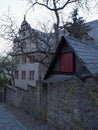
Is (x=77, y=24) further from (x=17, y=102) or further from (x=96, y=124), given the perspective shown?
(x=96, y=124)

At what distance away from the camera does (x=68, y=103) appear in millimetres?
8562

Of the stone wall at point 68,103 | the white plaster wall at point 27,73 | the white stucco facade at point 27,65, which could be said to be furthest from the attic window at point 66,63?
the white plaster wall at point 27,73

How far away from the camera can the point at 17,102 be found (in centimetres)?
1706

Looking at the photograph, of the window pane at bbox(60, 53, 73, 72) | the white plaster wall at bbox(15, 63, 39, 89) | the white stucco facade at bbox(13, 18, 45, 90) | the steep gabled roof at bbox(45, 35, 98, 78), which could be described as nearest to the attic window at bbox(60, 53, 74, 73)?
the window pane at bbox(60, 53, 73, 72)

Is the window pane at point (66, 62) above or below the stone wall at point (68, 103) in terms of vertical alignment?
above

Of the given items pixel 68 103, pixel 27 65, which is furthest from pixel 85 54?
pixel 27 65

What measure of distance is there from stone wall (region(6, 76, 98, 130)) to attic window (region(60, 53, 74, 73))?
47.0 inches

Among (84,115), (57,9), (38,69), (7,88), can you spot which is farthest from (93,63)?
(38,69)

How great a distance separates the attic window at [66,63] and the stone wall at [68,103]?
1.19m

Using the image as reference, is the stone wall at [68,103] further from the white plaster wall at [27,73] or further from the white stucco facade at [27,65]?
the white plaster wall at [27,73]

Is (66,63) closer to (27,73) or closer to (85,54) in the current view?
(85,54)

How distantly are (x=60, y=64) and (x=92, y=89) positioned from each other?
5342 millimetres

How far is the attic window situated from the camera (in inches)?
418

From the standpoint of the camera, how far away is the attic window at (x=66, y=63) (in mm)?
10617
